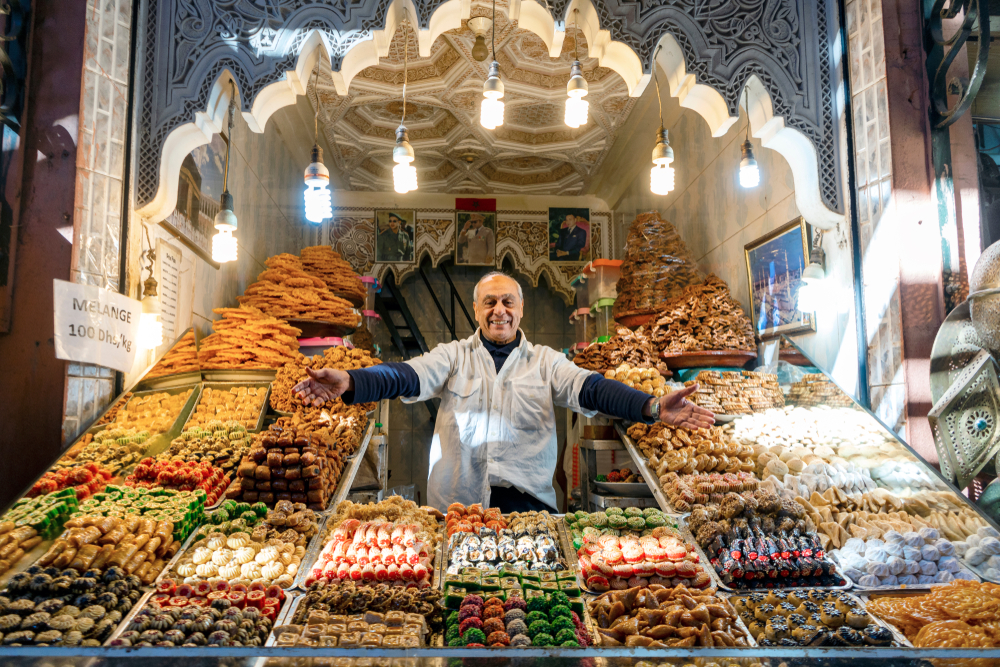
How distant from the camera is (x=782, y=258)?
14.3 ft

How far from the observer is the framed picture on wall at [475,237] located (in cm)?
939

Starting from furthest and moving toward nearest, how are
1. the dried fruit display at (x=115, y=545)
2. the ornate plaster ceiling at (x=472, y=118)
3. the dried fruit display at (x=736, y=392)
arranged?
the ornate plaster ceiling at (x=472, y=118)
the dried fruit display at (x=736, y=392)
the dried fruit display at (x=115, y=545)

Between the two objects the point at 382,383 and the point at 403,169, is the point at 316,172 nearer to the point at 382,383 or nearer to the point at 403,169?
the point at 403,169

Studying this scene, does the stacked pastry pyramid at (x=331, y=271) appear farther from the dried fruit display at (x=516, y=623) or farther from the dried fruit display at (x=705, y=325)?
the dried fruit display at (x=516, y=623)

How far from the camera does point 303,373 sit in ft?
12.9

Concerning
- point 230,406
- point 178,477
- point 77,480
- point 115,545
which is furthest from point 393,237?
point 115,545

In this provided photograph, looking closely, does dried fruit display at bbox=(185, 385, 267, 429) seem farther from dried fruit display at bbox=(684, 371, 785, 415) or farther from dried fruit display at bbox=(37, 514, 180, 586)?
dried fruit display at bbox=(684, 371, 785, 415)

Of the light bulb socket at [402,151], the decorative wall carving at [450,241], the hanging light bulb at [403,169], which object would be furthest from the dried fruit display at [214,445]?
the decorative wall carving at [450,241]

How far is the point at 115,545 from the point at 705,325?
3.78 m

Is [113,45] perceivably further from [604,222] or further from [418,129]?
[604,222]

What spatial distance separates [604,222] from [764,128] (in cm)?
621

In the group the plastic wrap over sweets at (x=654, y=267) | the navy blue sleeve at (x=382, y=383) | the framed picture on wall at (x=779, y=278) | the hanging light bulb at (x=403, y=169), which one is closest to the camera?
the navy blue sleeve at (x=382, y=383)

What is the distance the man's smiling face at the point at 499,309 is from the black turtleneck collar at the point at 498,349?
0.07 feet

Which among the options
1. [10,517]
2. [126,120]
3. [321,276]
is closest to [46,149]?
[126,120]
